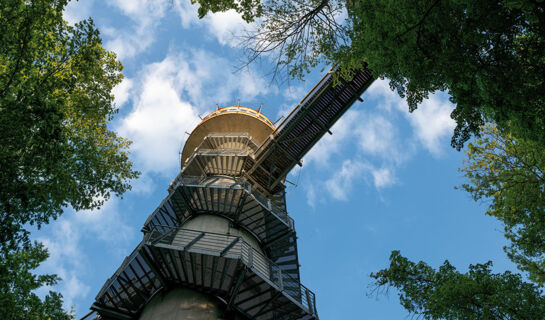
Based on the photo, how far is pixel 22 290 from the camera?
23.8ft

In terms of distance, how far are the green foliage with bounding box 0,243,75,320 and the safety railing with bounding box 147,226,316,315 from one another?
3.93 m

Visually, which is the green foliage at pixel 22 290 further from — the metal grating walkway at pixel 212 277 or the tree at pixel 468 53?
the tree at pixel 468 53

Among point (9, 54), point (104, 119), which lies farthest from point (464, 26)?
point (104, 119)

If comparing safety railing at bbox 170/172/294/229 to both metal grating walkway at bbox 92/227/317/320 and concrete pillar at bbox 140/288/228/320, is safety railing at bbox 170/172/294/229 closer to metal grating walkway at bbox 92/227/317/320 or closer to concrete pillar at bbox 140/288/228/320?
metal grating walkway at bbox 92/227/317/320

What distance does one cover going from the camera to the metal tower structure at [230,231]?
11609mm

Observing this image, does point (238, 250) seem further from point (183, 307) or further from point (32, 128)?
point (32, 128)

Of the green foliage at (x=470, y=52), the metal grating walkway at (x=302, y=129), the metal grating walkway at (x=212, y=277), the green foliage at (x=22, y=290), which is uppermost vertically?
the metal grating walkway at (x=302, y=129)

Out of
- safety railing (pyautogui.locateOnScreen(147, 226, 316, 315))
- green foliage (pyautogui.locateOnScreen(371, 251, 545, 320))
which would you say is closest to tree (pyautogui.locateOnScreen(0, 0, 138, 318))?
safety railing (pyautogui.locateOnScreen(147, 226, 316, 315))

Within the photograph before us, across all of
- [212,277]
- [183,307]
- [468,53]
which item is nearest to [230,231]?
[212,277]

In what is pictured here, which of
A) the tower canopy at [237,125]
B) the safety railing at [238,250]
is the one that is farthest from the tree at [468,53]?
the tower canopy at [237,125]

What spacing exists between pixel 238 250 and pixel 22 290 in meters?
5.75

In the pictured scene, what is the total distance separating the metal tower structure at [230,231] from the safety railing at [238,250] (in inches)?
1.4

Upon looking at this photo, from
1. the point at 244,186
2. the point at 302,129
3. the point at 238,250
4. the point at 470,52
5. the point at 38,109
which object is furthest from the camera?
the point at 302,129

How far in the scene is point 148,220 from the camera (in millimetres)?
16188
